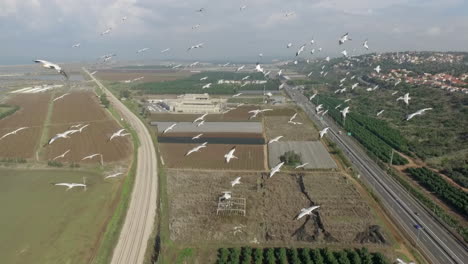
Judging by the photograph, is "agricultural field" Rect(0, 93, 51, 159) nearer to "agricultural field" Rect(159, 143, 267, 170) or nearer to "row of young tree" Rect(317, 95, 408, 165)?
"agricultural field" Rect(159, 143, 267, 170)

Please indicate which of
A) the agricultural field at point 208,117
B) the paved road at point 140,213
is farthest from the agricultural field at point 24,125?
the agricultural field at point 208,117

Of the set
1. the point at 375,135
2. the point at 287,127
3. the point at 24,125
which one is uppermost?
the point at 24,125

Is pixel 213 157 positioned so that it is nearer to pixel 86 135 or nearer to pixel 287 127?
pixel 287 127

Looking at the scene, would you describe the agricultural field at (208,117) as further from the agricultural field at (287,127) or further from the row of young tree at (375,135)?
the row of young tree at (375,135)

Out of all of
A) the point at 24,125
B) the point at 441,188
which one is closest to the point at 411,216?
the point at 441,188

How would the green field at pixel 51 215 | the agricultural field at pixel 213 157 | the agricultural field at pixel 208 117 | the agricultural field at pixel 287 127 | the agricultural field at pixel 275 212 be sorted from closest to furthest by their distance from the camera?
the green field at pixel 51 215 → the agricultural field at pixel 275 212 → the agricultural field at pixel 213 157 → the agricultural field at pixel 287 127 → the agricultural field at pixel 208 117
